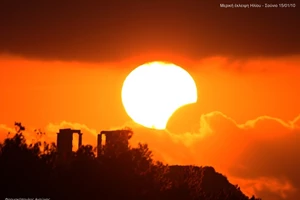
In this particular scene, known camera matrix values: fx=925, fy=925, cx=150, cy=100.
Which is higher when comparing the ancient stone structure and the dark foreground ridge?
the ancient stone structure

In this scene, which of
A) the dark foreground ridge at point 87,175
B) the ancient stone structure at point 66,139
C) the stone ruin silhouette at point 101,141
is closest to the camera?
the dark foreground ridge at point 87,175

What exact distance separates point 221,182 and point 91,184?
52.9 m

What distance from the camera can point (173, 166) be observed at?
358 ft

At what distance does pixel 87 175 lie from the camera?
215 ft

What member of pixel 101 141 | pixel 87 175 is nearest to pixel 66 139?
pixel 101 141

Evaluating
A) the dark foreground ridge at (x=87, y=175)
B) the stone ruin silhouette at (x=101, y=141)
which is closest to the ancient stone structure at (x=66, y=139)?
the stone ruin silhouette at (x=101, y=141)

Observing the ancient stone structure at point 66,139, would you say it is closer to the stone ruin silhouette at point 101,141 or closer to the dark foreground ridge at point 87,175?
the stone ruin silhouette at point 101,141

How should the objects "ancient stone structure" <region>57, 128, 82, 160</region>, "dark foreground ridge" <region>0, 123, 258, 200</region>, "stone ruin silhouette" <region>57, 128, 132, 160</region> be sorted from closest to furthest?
"dark foreground ridge" <region>0, 123, 258, 200</region>
"stone ruin silhouette" <region>57, 128, 132, 160</region>
"ancient stone structure" <region>57, 128, 82, 160</region>

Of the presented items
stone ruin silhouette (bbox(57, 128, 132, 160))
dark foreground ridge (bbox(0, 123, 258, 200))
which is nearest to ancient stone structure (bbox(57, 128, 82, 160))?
stone ruin silhouette (bbox(57, 128, 132, 160))

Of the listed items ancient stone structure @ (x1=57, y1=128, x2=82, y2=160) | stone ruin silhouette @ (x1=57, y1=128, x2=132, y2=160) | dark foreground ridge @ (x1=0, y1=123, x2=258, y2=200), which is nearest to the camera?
dark foreground ridge @ (x1=0, y1=123, x2=258, y2=200)

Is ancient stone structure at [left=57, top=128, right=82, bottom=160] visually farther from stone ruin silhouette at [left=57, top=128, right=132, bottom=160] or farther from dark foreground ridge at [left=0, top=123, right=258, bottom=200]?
dark foreground ridge at [left=0, top=123, right=258, bottom=200]

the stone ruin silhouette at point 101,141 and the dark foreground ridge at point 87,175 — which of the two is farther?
the stone ruin silhouette at point 101,141

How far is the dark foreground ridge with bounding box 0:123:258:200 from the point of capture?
2347 inches

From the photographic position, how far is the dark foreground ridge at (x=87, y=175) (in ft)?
196
